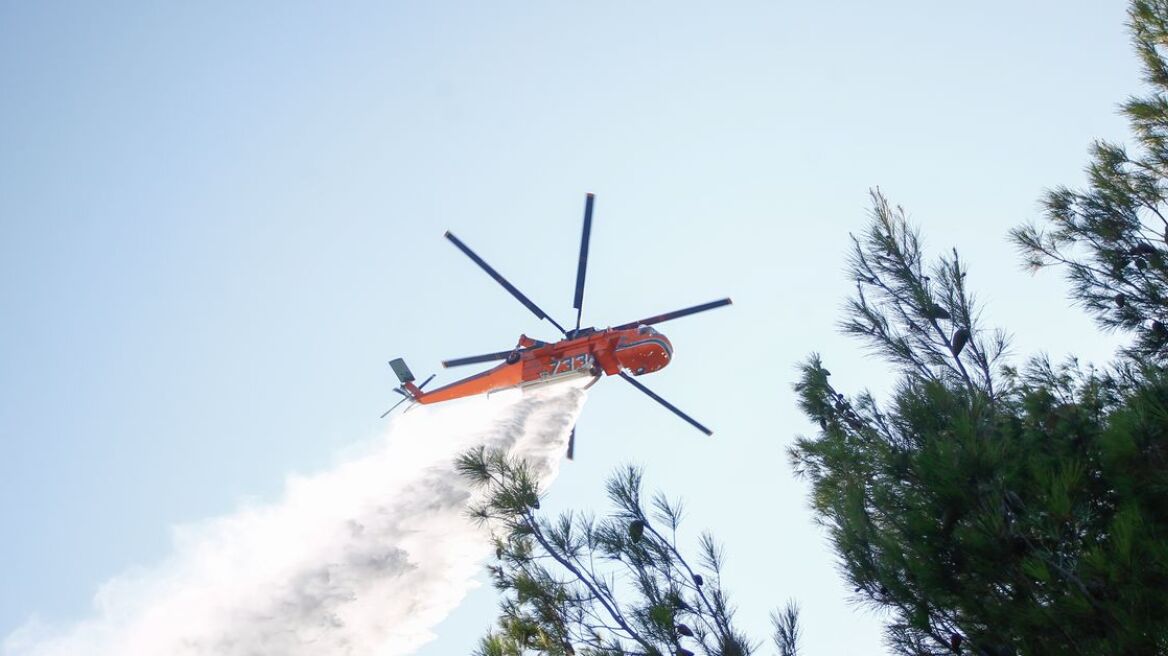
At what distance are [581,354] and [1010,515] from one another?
15407 mm

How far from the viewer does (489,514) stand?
849 centimetres

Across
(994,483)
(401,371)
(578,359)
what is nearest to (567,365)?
(578,359)

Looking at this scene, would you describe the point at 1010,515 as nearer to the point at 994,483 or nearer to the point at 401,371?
the point at 994,483

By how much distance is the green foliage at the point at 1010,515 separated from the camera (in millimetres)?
6016

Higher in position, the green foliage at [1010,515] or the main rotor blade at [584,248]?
the main rotor blade at [584,248]

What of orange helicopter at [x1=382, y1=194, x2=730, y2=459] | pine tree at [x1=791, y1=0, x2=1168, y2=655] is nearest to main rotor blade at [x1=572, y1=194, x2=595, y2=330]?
orange helicopter at [x1=382, y1=194, x2=730, y2=459]

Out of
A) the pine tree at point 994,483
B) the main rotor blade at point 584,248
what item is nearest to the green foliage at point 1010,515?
the pine tree at point 994,483

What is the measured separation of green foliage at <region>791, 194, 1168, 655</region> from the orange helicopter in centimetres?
1292

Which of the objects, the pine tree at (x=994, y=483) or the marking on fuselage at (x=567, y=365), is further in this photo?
the marking on fuselage at (x=567, y=365)

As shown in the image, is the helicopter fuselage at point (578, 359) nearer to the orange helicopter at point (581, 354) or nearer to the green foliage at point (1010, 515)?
the orange helicopter at point (581, 354)

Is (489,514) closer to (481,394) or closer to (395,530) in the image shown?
(395,530)

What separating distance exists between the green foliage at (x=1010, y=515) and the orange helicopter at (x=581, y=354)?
12.9 meters

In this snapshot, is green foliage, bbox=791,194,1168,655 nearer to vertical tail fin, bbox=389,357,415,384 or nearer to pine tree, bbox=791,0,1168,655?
pine tree, bbox=791,0,1168,655

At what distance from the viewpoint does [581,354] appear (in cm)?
2183
